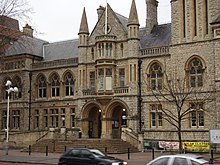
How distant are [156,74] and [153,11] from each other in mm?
9559

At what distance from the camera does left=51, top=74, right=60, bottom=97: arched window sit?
48.8 m

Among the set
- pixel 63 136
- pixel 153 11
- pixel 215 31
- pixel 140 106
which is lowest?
pixel 63 136

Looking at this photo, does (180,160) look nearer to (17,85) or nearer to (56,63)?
(56,63)

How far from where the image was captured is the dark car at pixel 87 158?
21.2m

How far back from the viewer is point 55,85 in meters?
49.1

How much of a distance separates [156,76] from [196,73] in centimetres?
453

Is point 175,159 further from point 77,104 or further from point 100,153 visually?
point 77,104

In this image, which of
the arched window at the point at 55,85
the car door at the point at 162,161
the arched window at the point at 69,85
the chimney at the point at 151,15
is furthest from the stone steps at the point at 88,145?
the car door at the point at 162,161

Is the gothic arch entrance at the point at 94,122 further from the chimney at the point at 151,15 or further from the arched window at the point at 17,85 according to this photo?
the arched window at the point at 17,85

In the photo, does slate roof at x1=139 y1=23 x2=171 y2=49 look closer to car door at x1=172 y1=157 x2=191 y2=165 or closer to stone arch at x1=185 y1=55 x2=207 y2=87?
stone arch at x1=185 y1=55 x2=207 y2=87

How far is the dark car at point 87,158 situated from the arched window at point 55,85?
26.3 meters

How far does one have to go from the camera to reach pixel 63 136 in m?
43.1

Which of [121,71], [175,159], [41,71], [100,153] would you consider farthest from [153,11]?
[175,159]

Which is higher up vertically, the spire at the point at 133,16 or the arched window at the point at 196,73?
the spire at the point at 133,16
